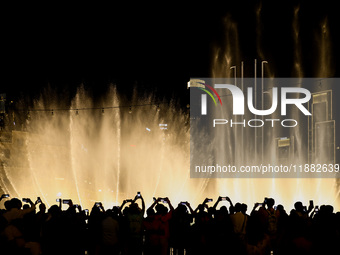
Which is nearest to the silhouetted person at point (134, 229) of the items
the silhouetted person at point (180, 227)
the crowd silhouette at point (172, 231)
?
the crowd silhouette at point (172, 231)

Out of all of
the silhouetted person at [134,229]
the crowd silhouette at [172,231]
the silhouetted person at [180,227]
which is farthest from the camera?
the silhouetted person at [180,227]

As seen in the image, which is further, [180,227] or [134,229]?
[180,227]

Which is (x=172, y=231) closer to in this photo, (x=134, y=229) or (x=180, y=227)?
(x=180, y=227)

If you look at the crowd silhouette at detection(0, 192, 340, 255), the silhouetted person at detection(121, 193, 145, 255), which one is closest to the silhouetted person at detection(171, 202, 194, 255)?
the crowd silhouette at detection(0, 192, 340, 255)

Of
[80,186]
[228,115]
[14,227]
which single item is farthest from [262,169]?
[80,186]

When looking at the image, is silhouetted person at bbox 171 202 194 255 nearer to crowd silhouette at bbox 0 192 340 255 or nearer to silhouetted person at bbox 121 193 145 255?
crowd silhouette at bbox 0 192 340 255

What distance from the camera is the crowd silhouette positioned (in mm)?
8320

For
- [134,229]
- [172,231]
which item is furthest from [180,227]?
[134,229]

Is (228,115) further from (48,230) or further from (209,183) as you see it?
(48,230)

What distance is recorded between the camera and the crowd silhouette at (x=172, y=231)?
8.32 metres

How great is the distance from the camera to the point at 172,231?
10.2 meters

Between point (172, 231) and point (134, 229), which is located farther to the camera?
point (172, 231)

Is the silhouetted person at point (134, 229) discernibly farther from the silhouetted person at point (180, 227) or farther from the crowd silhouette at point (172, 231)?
the silhouetted person at point (180, 227)

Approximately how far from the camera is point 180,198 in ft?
105
